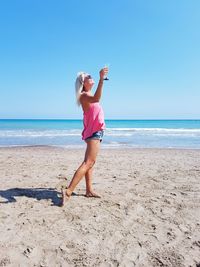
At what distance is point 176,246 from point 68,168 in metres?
4.80

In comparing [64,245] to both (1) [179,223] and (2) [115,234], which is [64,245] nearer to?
(2) [115,234]

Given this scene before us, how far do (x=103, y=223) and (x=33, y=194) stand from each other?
1.68 m

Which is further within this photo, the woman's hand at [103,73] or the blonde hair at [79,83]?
the blonde hair at [79,83]

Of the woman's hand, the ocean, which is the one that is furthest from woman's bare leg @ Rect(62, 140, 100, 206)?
the ocean

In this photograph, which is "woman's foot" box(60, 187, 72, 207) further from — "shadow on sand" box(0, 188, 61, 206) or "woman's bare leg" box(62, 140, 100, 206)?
"shadow on sand" box(0, 188, 61, 206)

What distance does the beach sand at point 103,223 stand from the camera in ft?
9.46

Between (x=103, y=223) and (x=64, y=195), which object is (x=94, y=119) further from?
(x=103, y=223)

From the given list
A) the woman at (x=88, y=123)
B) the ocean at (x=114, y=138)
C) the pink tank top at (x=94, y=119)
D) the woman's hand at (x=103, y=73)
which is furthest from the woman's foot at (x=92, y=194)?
the ocean at (x=114, y=138)

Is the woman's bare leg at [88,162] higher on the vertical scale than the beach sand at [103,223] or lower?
higher

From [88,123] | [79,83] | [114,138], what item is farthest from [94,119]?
[114,138]

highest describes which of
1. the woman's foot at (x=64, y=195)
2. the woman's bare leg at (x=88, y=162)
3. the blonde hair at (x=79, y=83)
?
the blonde hair at (x=79, y=83)

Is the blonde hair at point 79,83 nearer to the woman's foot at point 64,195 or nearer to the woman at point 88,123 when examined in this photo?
the woman at point 88,123

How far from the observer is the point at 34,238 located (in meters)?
3.23

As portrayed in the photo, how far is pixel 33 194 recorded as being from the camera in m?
4.90
